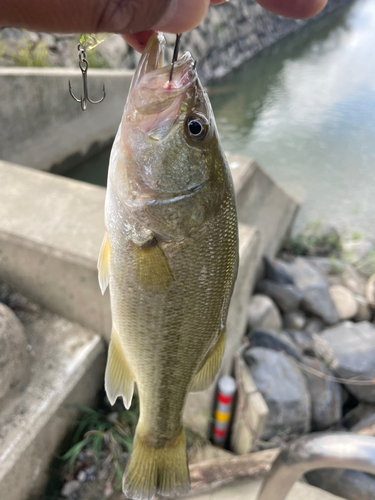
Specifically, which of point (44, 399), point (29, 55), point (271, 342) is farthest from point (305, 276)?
point (29, 55)

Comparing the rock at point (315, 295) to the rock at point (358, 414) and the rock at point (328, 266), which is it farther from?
the rock at point (358, 414)

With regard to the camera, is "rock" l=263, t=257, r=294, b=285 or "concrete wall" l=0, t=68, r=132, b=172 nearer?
"rock" l=263, t=257, r=294, b=285

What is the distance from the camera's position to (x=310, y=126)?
9.34m

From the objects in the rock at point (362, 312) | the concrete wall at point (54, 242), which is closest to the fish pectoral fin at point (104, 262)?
the concrete wall at point (54, 242)

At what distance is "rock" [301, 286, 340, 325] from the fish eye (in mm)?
3319

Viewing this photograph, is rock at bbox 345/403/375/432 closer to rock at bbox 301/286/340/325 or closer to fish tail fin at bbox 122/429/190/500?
rock at bbox 301/286/340/325

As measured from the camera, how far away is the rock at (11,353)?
6.07ft

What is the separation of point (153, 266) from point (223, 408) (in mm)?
1857

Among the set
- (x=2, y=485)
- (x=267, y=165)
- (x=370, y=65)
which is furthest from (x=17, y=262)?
(x=370, y=65)

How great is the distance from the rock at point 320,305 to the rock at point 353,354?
289mm

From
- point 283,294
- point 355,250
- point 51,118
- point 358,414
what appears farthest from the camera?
point 355,250

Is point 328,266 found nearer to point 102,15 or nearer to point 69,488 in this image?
point 69,488

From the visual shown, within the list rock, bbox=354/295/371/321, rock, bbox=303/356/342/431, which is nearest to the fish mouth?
rock, bbox=303/356/342/431

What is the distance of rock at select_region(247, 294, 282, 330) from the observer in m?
3.28
